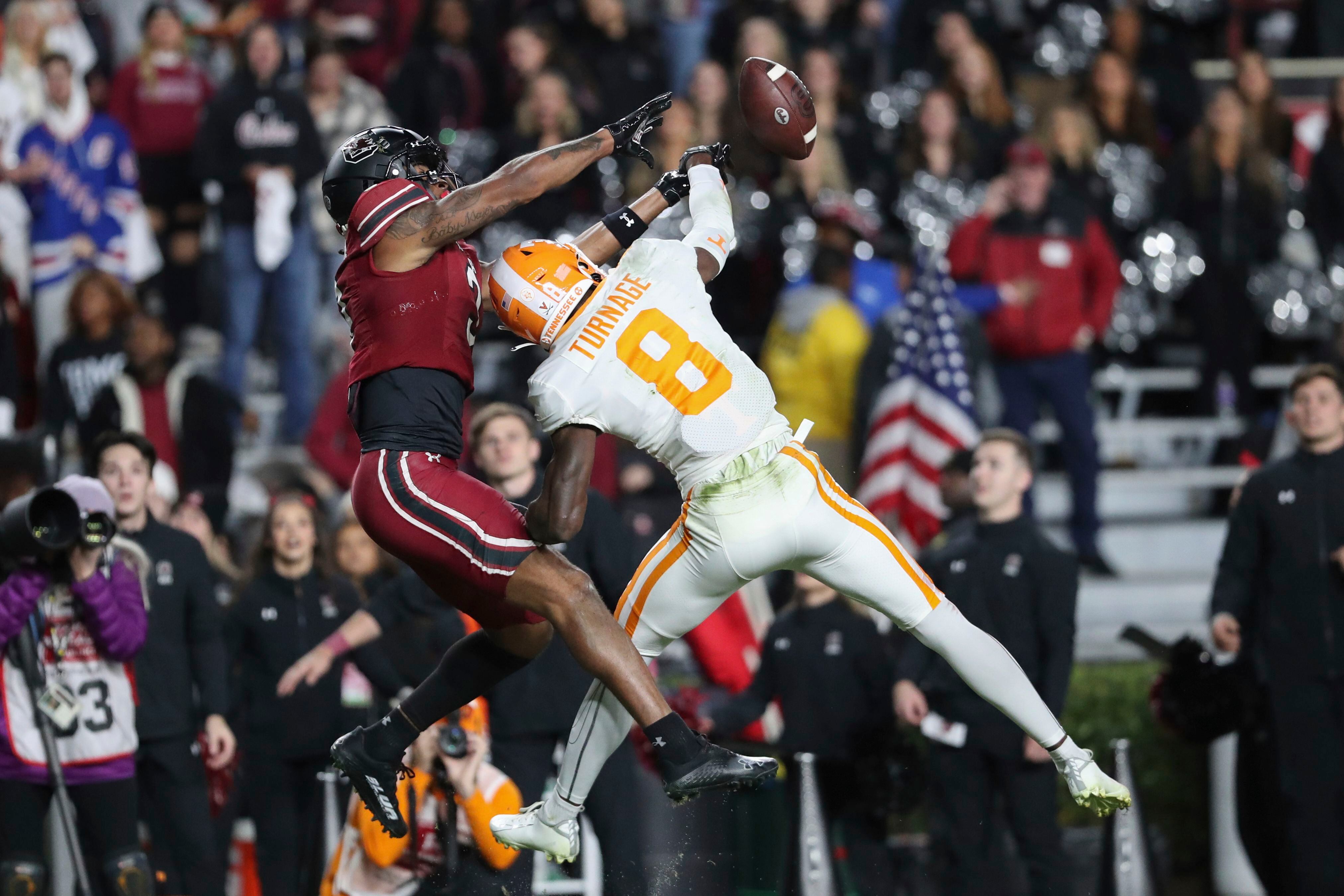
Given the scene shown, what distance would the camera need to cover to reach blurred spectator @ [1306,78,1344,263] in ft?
35.2

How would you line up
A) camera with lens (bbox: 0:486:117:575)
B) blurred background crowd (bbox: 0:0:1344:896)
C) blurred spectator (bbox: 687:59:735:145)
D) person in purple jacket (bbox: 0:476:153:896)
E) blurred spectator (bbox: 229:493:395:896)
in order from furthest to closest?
blurred spectator (bbox: 687:59:735:145), blurred background crowd (bbox: 0:0:1344:896), blurred spectator (bbox: 229:493:395:896), person in purple jacket (bbox: 0:476:153:896), camera with lens (bbox: 0:486:117:575)

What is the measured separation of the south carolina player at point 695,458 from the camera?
5.14m

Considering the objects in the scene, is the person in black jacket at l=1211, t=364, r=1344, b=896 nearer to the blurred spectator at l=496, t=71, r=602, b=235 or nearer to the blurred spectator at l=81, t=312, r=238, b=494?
the blurred spectator at l=496, t=71, r=602, b=235

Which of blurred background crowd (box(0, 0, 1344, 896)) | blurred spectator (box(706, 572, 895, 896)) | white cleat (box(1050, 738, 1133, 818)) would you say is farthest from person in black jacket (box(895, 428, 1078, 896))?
white cleat (box(1050, 738, 1133, 818))

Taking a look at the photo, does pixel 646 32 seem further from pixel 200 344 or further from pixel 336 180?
pixel 336 180

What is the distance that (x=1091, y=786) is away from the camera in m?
5.42

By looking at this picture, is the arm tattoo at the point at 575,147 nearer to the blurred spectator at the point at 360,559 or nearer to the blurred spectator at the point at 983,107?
the blurred spectator at the point at 360,559

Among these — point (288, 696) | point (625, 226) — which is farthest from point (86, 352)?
point (625, 226)

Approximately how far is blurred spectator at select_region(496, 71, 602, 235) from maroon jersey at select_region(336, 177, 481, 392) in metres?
4.42

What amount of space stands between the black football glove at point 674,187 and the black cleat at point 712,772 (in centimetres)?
168

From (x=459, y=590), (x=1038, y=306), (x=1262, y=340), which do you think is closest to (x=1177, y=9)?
(x=1262, y=340)

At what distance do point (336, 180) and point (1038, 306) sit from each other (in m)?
5.23

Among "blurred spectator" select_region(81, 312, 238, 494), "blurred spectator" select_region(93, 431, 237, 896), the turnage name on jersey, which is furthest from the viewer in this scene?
"blurred spectator" select_region(81, 312, 238, 494)

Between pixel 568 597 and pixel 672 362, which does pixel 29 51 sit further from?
pixel 568 597
